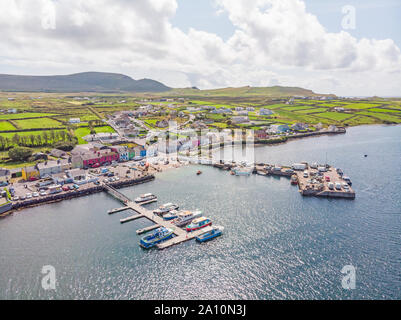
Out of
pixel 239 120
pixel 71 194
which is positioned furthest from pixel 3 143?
pixel 239 120

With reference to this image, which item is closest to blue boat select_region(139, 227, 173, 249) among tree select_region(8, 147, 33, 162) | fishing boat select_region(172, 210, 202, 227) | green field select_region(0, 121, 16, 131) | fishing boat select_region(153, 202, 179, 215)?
fishing boat select_region(172, 210, 202, 227)

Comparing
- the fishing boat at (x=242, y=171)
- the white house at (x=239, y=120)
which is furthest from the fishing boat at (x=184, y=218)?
the white house at (x=239, y=120)

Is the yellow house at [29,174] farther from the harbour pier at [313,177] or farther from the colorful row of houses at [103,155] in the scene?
the harbour pier at [313,177]

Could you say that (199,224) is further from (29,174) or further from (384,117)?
(384,117)

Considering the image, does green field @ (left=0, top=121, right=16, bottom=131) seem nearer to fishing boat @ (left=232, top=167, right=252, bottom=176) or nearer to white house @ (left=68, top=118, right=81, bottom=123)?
white house @ (left=68, top=118, right=81, bottom=123)

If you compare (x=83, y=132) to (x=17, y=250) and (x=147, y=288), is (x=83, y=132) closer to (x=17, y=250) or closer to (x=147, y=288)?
(x=17, y=250)
